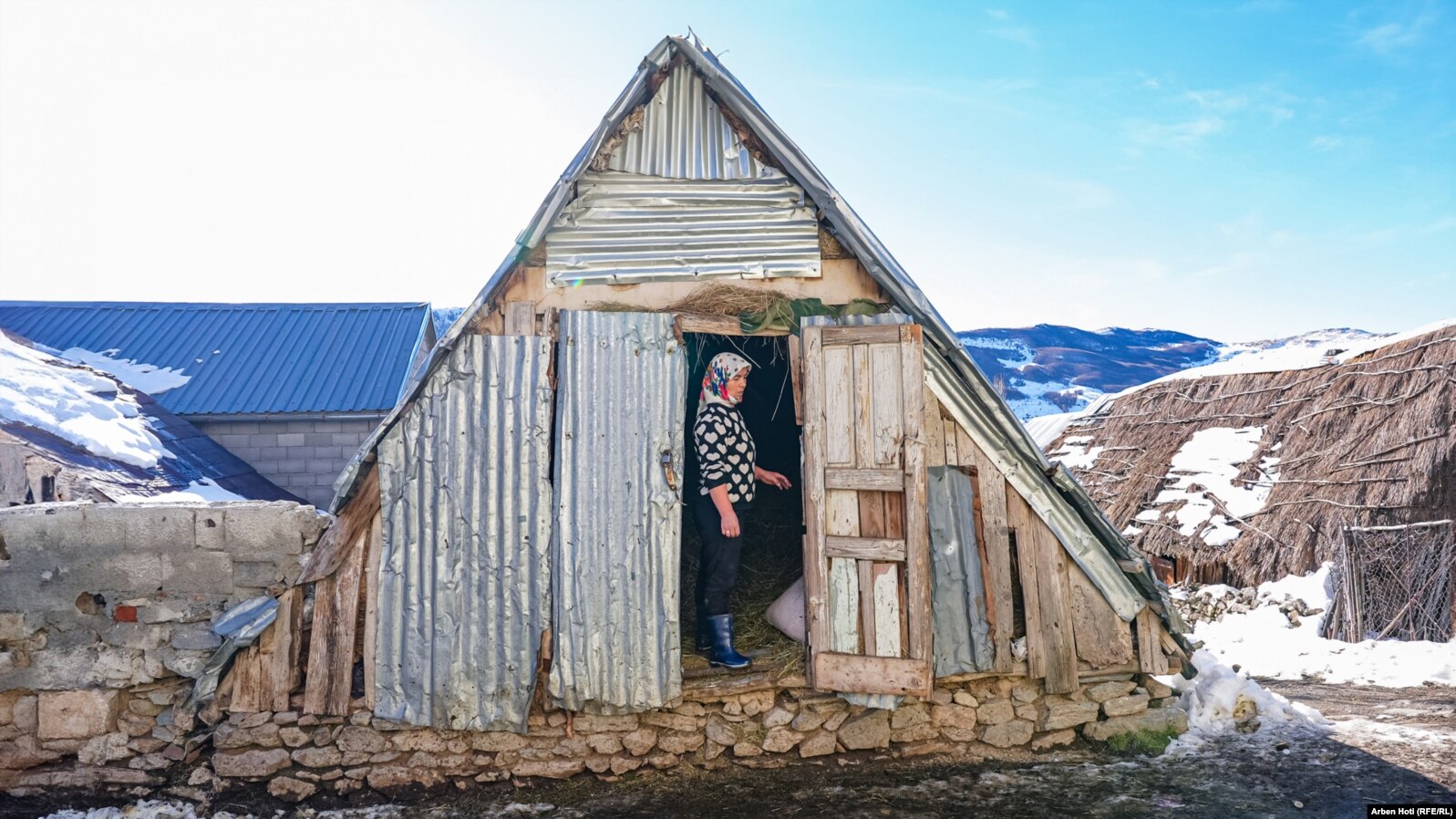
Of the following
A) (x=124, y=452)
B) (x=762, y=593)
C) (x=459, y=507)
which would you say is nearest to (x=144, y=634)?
(x=459, y=507)

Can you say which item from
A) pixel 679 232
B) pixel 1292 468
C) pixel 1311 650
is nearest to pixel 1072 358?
pixel 1292 468

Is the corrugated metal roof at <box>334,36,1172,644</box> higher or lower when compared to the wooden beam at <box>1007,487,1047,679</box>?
higher

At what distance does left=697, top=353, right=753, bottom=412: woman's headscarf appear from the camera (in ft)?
17.9

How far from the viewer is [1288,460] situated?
12117 mm

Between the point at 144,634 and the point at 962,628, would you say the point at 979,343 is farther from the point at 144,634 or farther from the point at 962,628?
the point at 144,634

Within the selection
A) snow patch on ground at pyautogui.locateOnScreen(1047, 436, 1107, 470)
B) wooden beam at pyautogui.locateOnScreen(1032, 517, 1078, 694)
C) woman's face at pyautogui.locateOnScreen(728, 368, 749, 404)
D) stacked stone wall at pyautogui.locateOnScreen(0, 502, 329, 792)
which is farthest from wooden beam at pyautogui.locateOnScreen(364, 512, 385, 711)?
snow patch on ground at pyautogui.locateOnScreen(1047, 436, 1107, 470)

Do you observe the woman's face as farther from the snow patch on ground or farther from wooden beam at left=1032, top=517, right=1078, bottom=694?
the snow patch on ground

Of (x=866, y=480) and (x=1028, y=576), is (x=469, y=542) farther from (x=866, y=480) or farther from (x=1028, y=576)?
(x=1028, y=576)

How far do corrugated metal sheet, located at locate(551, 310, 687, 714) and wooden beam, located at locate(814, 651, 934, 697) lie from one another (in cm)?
89

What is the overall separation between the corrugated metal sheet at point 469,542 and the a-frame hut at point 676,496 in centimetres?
2

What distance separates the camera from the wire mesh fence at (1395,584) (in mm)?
9648

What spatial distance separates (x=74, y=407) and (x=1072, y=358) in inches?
1246

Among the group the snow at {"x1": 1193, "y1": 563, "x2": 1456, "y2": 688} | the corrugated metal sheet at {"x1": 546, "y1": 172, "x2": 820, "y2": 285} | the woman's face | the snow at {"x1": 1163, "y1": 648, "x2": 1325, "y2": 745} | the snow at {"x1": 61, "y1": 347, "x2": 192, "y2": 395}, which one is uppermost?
the snow at {"x1": 61, "y1": 347, "x2": 192, "y2": 395}

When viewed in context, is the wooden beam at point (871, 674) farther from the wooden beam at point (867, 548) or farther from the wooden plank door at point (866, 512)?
the wooden beam at point (867, 548)
